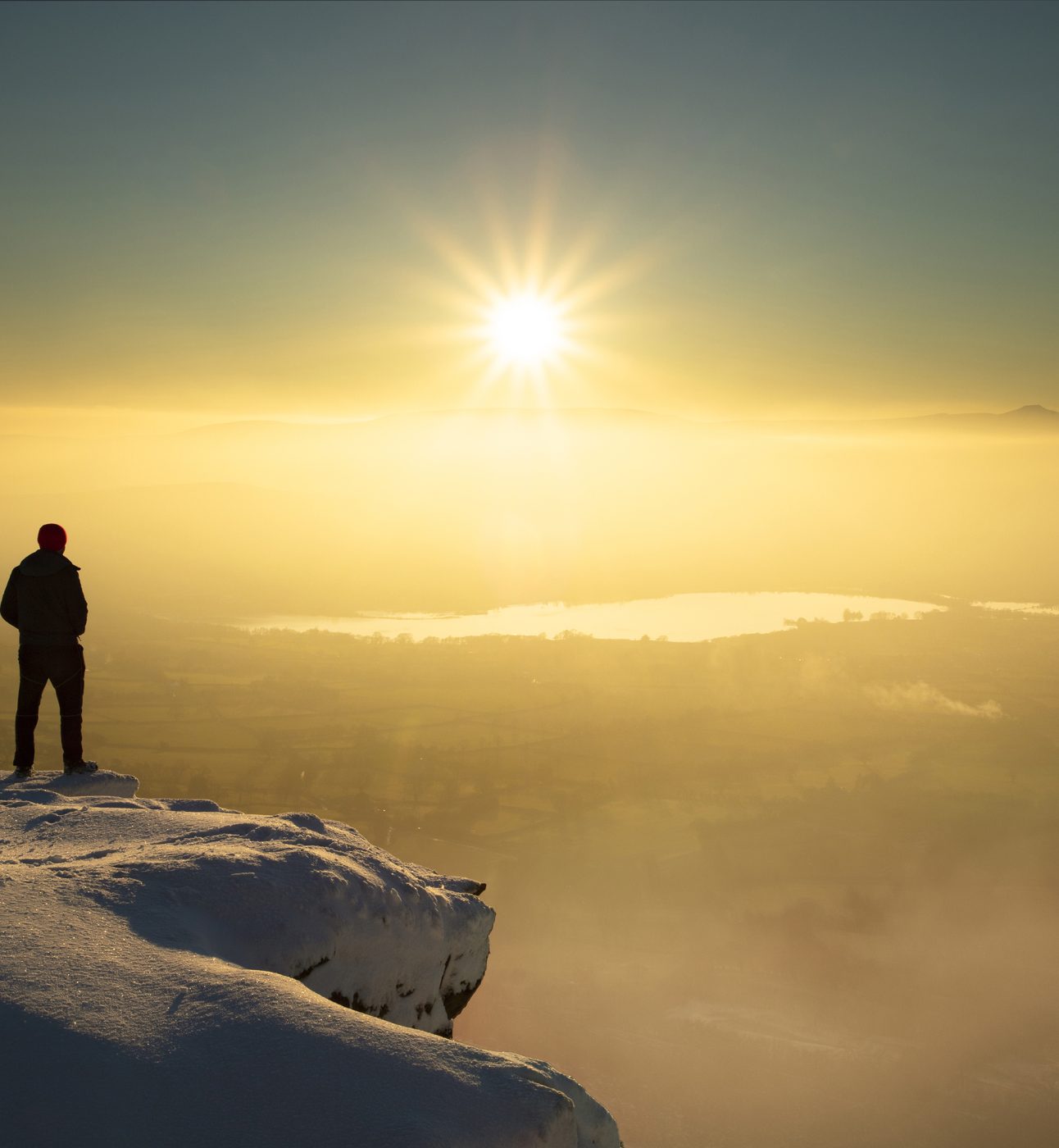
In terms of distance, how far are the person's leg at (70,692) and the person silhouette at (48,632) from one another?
1 centimetres

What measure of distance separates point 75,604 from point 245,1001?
10823mm

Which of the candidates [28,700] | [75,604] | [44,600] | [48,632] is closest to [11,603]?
[44,600]

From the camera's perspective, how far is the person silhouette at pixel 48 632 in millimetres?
14789

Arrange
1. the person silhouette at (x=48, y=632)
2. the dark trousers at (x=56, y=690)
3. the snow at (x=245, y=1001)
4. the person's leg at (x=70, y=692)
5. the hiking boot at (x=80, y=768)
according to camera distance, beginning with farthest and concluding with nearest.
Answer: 1. the person's leg at (x=70, y=692)
2. the dark trousers at (x=56, y=690)
3. the hiking boot at (x=80, y=768)
4. the person silhouette at (x=48, y=632)
5. the snow at (x=245, y=1001)

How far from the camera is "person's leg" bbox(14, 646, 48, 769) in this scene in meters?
15.1

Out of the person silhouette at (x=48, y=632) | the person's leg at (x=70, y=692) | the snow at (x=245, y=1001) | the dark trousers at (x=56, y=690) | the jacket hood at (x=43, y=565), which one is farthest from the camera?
the person's leg at (x=70, y=692)

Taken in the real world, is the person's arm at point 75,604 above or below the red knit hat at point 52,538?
below

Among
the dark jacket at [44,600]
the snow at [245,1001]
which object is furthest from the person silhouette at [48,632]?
the snow at [245,1001]

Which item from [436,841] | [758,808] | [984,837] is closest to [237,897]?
[436,841]

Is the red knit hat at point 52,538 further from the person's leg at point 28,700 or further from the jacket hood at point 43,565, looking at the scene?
the person's leg at point 28,700

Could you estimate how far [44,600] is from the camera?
14945 mm

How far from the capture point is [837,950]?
14800 centimetres

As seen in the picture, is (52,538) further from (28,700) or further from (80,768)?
(80,768)

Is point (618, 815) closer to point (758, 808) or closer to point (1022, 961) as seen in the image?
point (758, 808)
